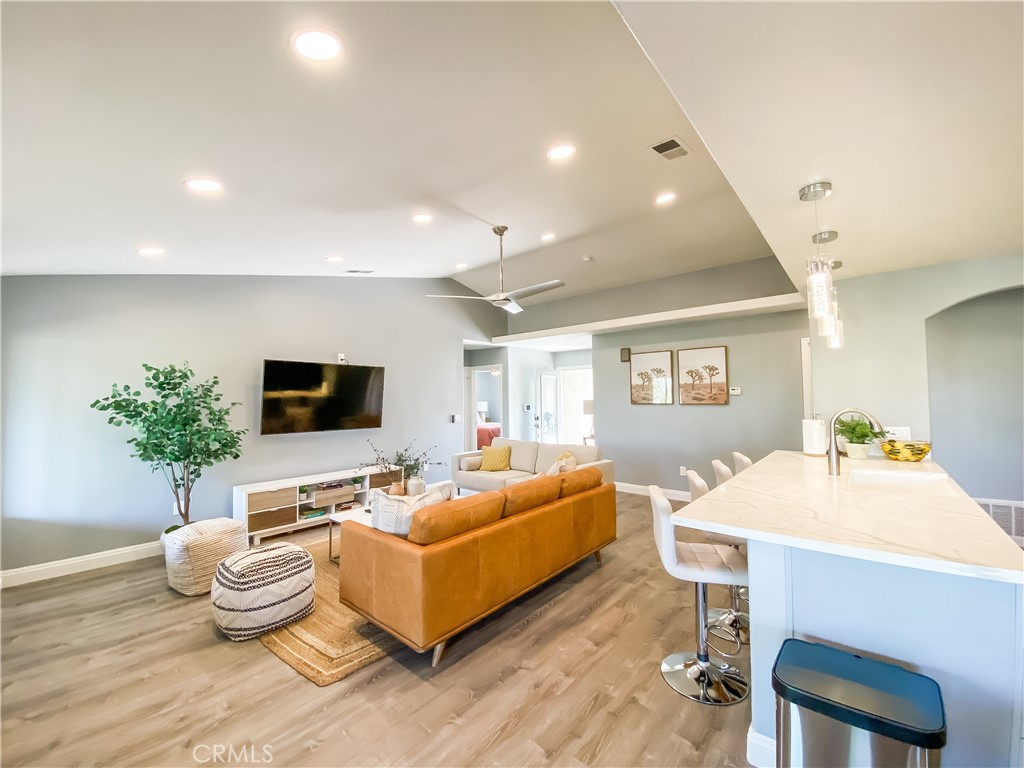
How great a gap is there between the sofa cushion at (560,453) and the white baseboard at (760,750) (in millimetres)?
3418

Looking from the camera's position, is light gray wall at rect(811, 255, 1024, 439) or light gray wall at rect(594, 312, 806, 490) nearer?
light gray wall at rect(811, 255, 1024, 439)

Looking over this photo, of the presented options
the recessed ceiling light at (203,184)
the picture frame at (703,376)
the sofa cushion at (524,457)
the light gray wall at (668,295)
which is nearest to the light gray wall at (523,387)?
the light gray wall at (668,295)

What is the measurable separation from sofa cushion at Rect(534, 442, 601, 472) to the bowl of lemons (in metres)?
2.75

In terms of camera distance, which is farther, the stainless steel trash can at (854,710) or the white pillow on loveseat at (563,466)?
the white pillow on loveseat at (563,466)

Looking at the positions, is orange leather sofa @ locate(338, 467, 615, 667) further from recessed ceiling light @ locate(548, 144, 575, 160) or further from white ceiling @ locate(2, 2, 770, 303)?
recessed ceiling light @ locate(548, 144, 575, 160)

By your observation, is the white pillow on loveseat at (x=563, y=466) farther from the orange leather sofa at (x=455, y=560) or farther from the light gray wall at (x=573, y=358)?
the light gray wall at (x=573, y=358)

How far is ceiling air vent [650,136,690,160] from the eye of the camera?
274 cm

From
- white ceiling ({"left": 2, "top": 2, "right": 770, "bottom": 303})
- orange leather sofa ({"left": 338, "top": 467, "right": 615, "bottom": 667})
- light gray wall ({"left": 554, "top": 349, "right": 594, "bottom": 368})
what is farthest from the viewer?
light gray wall ({"left": 554, "top": 349, "right": 594, "bottom": 368})

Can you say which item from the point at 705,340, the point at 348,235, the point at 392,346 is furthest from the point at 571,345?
the point at 348,235

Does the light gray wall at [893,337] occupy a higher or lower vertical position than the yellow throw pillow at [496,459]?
higher

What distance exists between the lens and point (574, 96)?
2.12 meters

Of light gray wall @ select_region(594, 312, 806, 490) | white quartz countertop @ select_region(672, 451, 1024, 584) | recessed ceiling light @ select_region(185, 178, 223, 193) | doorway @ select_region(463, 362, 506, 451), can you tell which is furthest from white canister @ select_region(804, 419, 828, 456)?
doorway @ select_region(463, 362, 506, 451)

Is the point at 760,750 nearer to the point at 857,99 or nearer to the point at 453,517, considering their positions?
the point at 453,517

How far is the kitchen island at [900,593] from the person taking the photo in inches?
51.7
